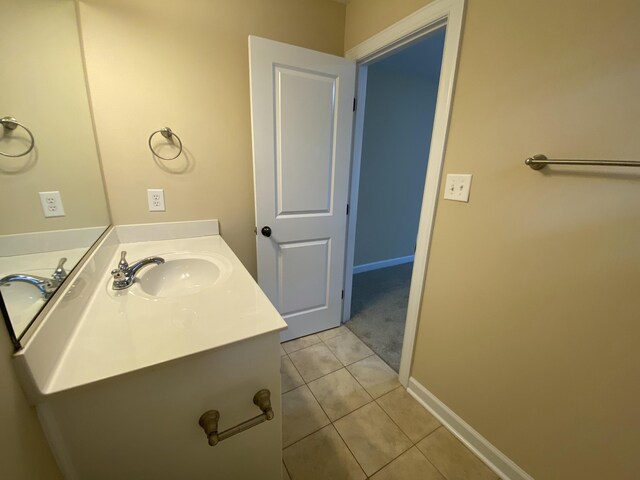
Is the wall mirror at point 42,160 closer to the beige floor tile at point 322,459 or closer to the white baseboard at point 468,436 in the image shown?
the beige floor tile at point 322,459

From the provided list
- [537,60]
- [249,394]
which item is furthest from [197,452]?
[537,60]

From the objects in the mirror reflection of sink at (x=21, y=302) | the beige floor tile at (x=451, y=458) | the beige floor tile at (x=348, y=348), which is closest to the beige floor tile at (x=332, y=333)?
the beige floor tile at (x=348, y=348)

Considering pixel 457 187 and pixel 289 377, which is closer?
pixel 457 187

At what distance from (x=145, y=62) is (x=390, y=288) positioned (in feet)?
8.74

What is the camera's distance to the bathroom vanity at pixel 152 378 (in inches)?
22.1

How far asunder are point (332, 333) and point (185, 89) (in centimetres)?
186

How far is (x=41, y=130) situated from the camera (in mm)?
850

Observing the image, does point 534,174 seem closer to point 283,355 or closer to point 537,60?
point 537,60

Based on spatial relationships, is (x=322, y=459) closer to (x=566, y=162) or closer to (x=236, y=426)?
(x=236, y=426)

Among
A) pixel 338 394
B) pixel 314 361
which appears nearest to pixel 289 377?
pixel 314 361

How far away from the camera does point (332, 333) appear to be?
6.72 feet

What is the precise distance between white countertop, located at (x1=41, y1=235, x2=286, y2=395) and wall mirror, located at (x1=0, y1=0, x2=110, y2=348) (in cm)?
13

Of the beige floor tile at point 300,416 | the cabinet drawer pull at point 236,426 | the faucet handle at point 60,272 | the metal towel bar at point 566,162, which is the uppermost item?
the metal towel bar at point 566,162

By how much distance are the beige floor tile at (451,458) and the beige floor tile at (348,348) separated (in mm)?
610
